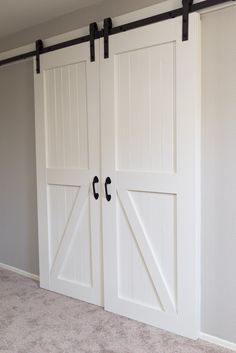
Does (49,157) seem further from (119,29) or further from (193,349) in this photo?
(193,349)

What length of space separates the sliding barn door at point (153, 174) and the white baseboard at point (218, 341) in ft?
0.28

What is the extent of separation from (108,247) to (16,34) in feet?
7.42

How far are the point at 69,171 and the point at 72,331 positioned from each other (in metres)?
1.26

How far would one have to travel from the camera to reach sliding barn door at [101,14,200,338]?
237 cm

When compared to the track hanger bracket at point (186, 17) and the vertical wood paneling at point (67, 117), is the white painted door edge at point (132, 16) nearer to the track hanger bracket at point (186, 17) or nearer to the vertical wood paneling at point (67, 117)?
the track hanger bracket at point (186, 17)

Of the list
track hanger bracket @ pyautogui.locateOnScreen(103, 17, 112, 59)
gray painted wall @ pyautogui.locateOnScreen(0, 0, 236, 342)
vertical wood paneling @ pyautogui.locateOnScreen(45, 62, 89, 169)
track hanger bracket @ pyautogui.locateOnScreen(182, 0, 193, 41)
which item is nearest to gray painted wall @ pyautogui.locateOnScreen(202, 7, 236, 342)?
gray painted wall @ pyautogui.locateOnScreen(0, 0, 236, 342)

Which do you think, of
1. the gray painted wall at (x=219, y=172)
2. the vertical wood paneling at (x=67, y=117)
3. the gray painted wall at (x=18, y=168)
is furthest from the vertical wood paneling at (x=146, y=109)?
the gray painted wall at (x=18, y=168)

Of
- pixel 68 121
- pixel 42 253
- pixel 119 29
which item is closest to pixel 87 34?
pixel 119 29

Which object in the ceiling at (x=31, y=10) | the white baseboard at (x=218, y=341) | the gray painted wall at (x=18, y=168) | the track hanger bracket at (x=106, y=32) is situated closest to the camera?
the white baseboard at (x=218, y=341)

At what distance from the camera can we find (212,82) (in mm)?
2312

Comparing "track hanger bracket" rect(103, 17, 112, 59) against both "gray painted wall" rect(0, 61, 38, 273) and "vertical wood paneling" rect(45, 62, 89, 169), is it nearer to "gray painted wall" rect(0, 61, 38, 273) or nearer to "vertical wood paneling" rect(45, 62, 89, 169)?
"vertical wood paneling" rect(45, 62, 89, 169)

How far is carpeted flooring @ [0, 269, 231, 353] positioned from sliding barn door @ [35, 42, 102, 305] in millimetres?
226

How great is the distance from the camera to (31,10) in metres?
3.01

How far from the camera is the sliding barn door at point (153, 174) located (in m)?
2.37
